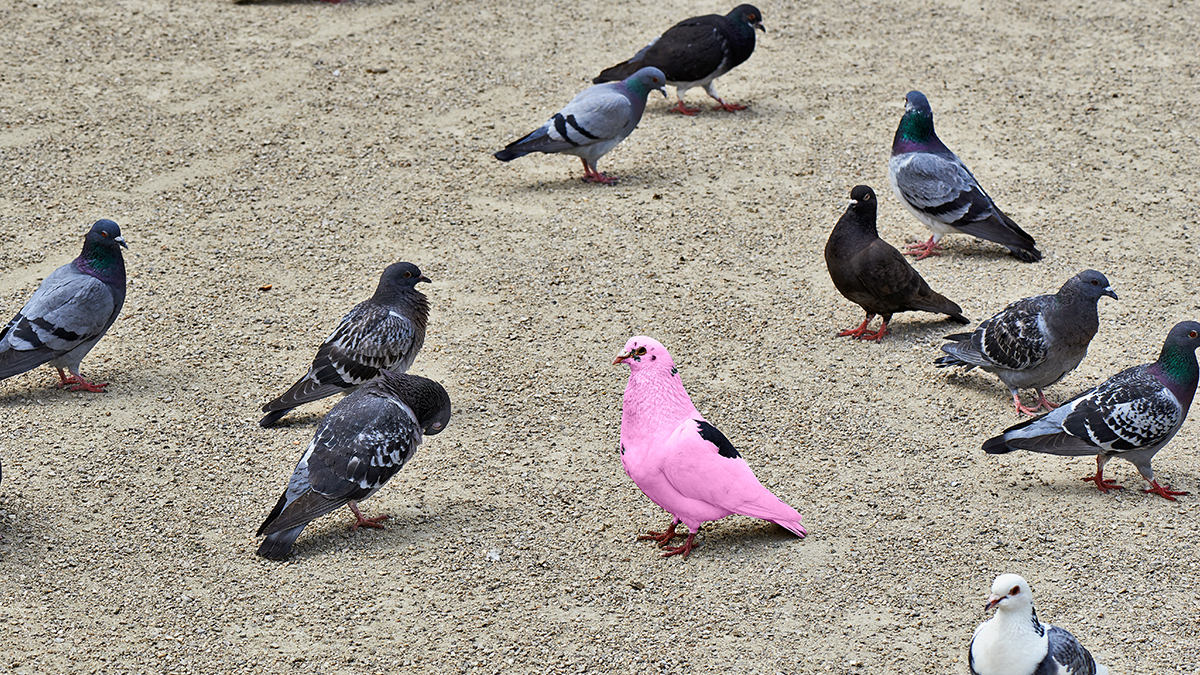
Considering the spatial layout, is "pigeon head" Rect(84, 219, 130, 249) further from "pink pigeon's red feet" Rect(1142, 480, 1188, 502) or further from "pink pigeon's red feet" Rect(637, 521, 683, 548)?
"pink pigeon's red feet" Rect(1142, 480, 1188, 502)

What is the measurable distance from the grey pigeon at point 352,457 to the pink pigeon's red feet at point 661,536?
3.45 feet

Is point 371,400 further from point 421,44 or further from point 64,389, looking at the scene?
point 421,44

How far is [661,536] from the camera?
16.4 ft

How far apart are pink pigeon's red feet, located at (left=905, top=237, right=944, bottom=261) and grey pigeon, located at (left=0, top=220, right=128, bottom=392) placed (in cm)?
484

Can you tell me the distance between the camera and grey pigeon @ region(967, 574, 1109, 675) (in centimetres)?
379

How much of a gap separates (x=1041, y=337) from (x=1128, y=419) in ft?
2.68

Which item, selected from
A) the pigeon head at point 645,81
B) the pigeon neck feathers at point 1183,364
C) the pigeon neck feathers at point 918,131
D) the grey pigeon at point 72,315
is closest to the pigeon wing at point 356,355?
the grey pigeon at point 72,315

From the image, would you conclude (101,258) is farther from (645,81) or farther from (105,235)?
(645,81)

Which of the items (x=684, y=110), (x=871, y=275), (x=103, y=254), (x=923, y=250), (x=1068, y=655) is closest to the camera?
(x=1068, y=655)

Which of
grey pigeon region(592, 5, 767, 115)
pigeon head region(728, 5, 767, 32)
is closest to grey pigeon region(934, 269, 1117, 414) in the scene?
grey pigeon region(592, 5, 767, 115)

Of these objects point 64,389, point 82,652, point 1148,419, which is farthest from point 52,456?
point 1148,419

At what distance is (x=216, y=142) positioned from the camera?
29.9 feet

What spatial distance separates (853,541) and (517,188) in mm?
4523

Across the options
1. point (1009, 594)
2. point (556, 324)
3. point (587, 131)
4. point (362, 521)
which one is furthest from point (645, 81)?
point (1009, 594)
